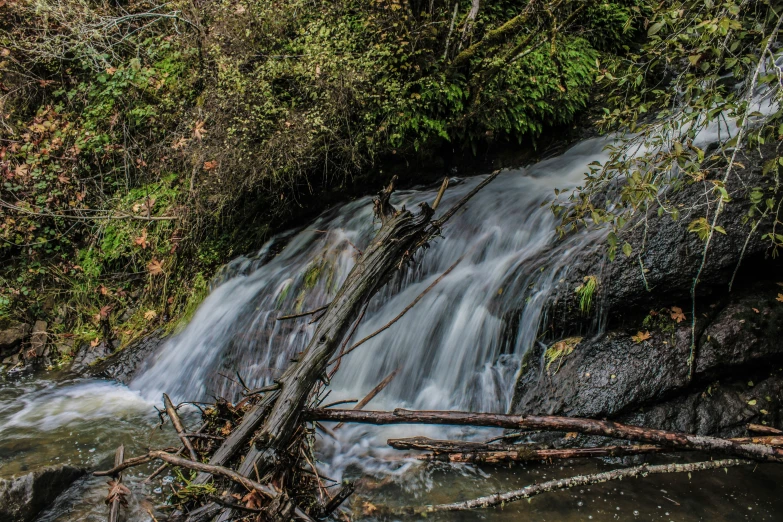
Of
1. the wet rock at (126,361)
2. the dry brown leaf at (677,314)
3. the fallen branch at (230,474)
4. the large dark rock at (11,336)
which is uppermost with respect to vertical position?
the large dark rock at (11,336)

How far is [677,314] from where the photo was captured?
4070 mm

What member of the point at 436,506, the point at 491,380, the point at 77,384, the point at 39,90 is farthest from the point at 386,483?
the point at 39,90

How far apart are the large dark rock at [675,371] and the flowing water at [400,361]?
1.42 feet

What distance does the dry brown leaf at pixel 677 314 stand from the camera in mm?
4051

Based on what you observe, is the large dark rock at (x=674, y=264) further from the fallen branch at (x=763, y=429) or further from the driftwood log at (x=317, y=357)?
the driftwood log at (x=317, y=357)

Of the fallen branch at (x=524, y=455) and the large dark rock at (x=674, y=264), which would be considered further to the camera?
the large dark rock at (x=674, y=264)

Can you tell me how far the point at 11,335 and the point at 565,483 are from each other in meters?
7.08

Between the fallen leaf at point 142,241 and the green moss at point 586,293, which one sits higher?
the fallen leaf at point 142,241

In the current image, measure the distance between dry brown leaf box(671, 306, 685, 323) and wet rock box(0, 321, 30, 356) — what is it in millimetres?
7678

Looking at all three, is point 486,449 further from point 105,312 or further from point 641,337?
point 105,312

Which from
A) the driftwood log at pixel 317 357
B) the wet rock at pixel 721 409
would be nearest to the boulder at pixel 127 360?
the driftwood log at pixel 317 357

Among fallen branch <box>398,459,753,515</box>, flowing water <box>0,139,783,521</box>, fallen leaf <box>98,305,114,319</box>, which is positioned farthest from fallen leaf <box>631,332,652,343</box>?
fallen leaf <box>98,305,114,319</box>

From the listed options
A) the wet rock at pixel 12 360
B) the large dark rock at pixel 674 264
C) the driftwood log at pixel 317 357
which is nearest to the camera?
the driftwood log at pixel 317 357

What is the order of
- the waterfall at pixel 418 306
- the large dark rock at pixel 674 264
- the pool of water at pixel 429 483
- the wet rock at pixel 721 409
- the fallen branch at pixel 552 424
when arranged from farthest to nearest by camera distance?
the waterfall at pixel 418 306
the large dark rock at pixel 674 264
the wet rock at pixel 721 409
the pool of water at pixel 429 483
the fallen branch at pixel 552 424
